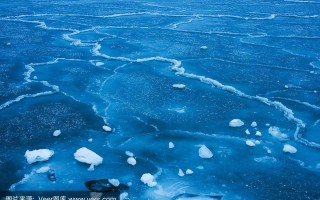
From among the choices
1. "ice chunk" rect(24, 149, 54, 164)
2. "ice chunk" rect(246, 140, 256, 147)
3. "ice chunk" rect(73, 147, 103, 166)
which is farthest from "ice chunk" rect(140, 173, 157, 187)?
"ice chunk" rect(246, 140, 256, 147)

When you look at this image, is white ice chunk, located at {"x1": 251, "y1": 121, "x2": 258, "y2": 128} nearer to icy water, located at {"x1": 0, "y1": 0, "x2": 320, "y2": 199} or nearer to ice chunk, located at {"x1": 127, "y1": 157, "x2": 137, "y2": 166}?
icy water, located at {"x1": 0, "y1": 0, "x2": 320, "y2": 199}

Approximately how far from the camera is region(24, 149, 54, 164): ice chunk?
10.0ft

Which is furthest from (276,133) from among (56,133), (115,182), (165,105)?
(56,133)

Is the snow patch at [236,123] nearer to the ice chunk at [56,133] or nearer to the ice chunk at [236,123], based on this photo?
the ice chunk at [236,123]

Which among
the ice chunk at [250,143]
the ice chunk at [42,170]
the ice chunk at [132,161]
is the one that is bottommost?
the ice chunk at [42,170]

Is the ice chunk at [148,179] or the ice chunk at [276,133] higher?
the ice chunk at [276,133]

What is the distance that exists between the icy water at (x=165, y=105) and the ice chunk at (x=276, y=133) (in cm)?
3

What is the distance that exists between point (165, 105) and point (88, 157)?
156 cm

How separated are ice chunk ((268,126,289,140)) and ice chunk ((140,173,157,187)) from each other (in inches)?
64.5

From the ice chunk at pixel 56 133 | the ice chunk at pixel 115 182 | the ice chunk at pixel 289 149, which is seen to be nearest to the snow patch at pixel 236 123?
the ice chunk at pixel 289 149

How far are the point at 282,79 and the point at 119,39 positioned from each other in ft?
13.3

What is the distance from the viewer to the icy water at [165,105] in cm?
293

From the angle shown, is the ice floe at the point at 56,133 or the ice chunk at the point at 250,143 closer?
the ice chunk at the point at 250,143

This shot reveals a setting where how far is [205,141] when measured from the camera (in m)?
3.51
